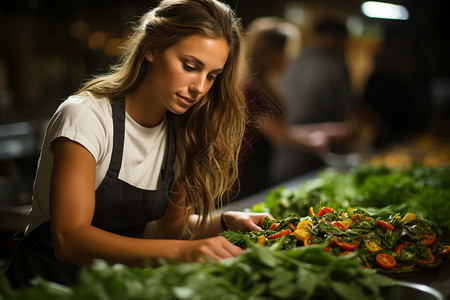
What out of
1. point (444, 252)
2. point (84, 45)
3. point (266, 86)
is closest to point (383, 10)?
point (266, 86)

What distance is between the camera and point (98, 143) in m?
1.69

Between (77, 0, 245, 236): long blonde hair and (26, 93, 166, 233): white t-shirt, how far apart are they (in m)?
0.10

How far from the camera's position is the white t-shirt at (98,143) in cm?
165

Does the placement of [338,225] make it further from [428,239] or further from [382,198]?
[382,198]

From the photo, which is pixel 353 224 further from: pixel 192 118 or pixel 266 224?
pixel 192 118

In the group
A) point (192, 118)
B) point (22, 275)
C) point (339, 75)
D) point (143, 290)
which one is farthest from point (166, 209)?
point (339, 75)

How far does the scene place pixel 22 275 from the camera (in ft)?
6.00

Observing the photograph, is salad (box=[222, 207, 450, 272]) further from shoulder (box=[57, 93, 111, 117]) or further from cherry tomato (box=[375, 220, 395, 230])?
shoulder (box=[57, 93, 111, 117])

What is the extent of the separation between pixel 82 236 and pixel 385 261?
992 millimetres

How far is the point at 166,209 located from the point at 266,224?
0.53 metres

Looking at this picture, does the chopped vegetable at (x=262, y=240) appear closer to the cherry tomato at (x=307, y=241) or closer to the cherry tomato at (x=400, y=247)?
the cherry tomato at (x=307, y=241)

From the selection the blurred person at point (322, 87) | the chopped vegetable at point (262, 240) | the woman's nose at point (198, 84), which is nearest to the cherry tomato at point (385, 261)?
the chopped vegetable at point (262, 240)

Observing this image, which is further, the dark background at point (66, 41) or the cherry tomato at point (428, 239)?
the dark background at point (66, 41)

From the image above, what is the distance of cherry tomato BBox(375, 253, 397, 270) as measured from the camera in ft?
5.36
